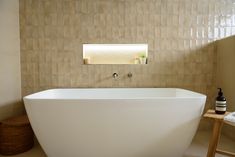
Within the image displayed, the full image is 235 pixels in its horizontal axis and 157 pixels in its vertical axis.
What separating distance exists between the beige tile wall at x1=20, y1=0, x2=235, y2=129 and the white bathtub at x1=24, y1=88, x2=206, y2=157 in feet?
3.73

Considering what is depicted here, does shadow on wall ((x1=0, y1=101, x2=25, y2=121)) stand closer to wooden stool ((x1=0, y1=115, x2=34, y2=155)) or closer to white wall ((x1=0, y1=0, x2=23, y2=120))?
white wall ((x1=0, y1=0, x2=23, y2=120))

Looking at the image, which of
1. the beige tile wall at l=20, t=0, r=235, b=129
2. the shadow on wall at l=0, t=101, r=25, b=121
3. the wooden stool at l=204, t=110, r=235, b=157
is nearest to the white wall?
the shadow on wall at l=0, t=101, r=25, b=121

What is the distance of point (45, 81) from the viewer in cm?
287

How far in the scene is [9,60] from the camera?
8.50 feet

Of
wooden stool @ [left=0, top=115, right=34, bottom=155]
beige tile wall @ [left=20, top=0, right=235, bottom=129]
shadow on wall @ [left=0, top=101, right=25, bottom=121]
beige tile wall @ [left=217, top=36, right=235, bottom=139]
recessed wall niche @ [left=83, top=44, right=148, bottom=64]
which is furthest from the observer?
recessed wall niche @ [left=83, top=44, right=148, bottom=64]

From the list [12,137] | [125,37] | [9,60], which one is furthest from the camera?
[125,37]

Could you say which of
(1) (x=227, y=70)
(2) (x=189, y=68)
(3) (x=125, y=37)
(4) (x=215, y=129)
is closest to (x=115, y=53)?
(3) (x=125, y=37)

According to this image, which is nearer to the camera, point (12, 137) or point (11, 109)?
point (12, 137)

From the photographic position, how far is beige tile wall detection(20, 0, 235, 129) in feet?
9.29

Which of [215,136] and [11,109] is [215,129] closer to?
[215,136]

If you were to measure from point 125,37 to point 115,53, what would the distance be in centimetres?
34

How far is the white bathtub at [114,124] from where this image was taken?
1.73m

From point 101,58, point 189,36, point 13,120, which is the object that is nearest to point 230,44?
point 189,36

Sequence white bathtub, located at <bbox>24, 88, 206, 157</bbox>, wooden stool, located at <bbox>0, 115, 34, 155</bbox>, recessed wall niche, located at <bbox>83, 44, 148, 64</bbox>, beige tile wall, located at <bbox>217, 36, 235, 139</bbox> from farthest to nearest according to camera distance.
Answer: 1. recessed wall niche, located at <bbox>83, 44, 148, 64</bbox>
2. beige tile wall, located at <bbox>217, 36, 235, 139</bbox>
3. wooden stool, located at <bbox>0, 115, 34, 155</bbox>
4. white bathtub, located at <bbox>24, 88, 206, 157</bbox>
